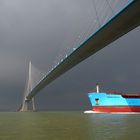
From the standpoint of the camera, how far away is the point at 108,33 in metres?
16.7

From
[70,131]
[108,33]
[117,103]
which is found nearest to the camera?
[70,131]

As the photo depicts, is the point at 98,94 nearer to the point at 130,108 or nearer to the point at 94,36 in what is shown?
the point at 130,108

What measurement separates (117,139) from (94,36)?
8.61 metres

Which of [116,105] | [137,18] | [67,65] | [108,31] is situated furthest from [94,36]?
[116,105]

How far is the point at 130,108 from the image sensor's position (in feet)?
148

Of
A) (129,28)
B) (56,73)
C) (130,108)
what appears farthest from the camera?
(130,108)

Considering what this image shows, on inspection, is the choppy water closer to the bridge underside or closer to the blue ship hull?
the bridge underside

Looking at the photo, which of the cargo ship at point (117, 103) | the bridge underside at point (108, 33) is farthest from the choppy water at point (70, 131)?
the cargo ship at point (117, 103)

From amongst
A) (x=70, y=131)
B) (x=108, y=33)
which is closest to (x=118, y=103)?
(x=108, y=33)

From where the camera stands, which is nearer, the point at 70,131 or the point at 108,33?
the point at 70,131

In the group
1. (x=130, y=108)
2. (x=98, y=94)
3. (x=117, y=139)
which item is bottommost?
(x=117, y=139)

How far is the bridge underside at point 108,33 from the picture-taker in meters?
14.0

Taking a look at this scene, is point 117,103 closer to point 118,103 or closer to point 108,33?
point 118,103

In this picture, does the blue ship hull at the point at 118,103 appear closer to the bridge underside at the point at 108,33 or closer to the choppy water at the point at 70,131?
the bridge underside at the point at 108,33
